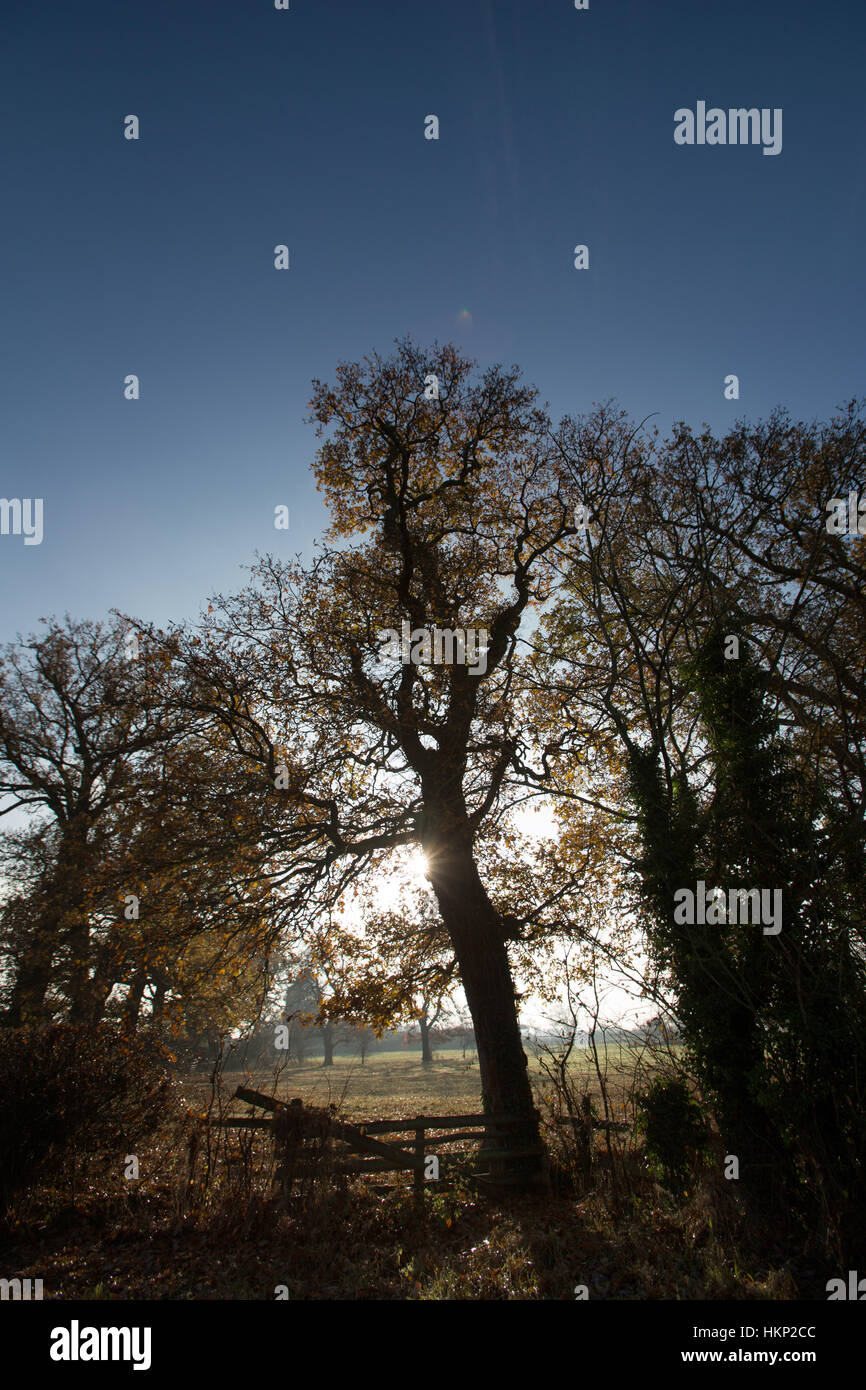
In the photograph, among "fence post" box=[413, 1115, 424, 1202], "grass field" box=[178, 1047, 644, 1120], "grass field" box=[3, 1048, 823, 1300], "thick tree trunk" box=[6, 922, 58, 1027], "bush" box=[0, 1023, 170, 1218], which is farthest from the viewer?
"thick tree trunk" box=[6, 922, 58, 1027]

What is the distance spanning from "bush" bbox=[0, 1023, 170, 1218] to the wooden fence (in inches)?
61.9

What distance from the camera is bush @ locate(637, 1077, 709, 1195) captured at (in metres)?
8.63

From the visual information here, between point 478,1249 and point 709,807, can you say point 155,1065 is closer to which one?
point 478,1249

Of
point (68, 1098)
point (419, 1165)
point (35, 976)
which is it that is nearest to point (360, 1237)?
point (419, 1165)

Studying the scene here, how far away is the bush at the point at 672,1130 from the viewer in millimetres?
8633

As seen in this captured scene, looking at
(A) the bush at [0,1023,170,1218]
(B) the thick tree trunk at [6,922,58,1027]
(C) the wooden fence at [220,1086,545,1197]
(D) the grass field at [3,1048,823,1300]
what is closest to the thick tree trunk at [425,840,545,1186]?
(C) the wooden fence at [220,1086,545,1197]

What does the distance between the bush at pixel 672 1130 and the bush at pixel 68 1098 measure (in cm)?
743

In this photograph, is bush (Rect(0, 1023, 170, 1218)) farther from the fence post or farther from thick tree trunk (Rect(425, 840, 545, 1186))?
thick tree trunk (Rect(425, 840, 545, 1186))

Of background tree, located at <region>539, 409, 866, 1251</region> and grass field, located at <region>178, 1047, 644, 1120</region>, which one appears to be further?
grass field, located at <region>178, 1047, 644, 1120</region>

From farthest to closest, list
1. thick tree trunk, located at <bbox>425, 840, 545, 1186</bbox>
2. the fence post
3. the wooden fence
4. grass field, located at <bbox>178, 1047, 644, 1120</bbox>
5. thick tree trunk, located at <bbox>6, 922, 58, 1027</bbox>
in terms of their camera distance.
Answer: thick tree trunk, located at <bbox>6, 922, 58, 1027</bbox>
grass field, located at <bbox>178, 1047, 644, 1120</bbox>
thick tree trunk, located at <bbox>425, 840, 545, 1186</bbox>
the fence post
the wooden fence

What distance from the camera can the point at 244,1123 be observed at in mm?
8805

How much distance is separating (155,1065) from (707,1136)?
335 inches
